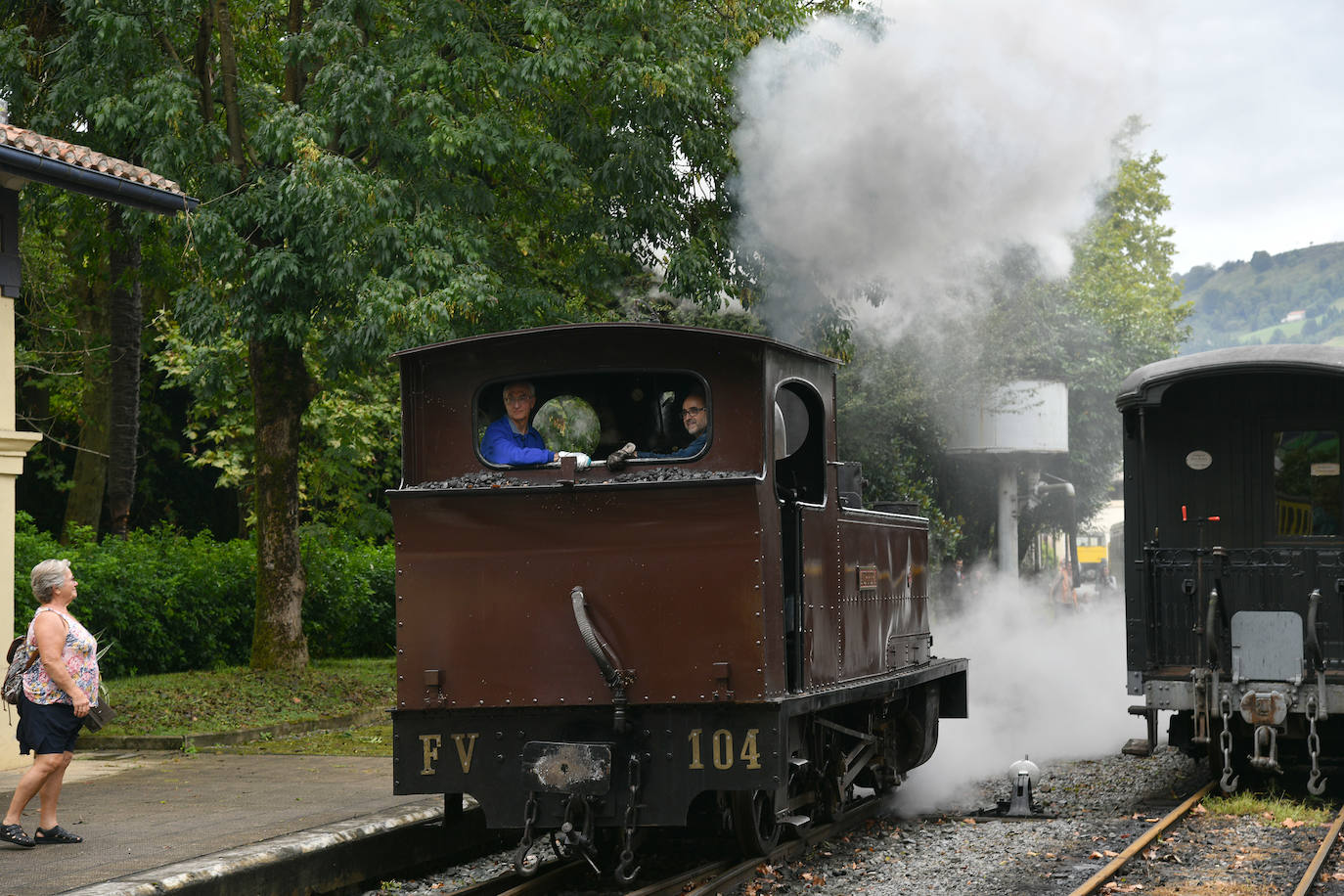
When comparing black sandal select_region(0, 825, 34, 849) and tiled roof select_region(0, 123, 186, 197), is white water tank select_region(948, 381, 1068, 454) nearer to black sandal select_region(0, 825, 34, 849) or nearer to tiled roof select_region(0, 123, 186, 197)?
tiled roof select_region(0, 123, 186, 197)

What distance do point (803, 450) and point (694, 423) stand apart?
41.5 inches

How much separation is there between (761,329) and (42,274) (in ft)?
38.7

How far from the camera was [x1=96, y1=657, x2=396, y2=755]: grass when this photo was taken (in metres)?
13.1

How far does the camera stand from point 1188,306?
4509 cm

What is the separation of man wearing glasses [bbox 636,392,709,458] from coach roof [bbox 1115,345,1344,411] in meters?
4.45

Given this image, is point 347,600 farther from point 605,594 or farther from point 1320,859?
point 1320,859

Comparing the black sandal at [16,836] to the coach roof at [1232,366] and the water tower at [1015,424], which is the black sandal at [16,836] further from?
the water tower at [1015,424]

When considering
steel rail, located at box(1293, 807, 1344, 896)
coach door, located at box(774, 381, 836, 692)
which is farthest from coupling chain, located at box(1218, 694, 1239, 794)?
coach door, located at box(774, 381, 836, 692)

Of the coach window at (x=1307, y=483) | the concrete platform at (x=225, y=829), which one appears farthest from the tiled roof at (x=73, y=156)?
the coach window at (x=1307, y=483)

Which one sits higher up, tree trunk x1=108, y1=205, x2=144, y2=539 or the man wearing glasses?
tree trunk x1=108, y1=205, x2=144, y2=539

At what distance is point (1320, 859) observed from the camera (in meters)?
8.18

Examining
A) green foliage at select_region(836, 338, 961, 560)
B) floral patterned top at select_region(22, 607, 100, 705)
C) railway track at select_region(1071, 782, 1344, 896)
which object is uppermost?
green foliage at select_region(836, 338, 961, 560)

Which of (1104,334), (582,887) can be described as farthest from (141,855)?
(1104,334)

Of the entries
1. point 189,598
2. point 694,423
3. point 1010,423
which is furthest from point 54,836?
point 1010,423
